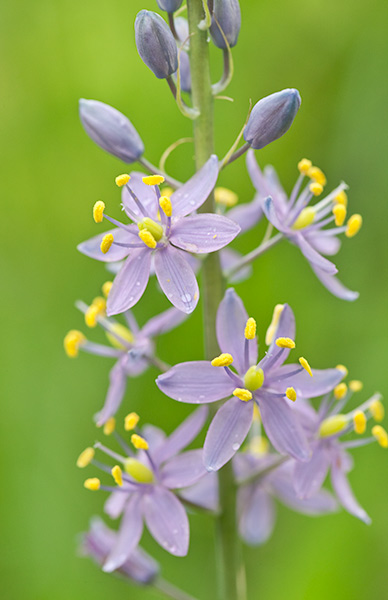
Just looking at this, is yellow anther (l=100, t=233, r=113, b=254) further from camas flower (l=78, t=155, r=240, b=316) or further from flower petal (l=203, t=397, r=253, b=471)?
flower petal (l=203, t=397, r=253, b=471)

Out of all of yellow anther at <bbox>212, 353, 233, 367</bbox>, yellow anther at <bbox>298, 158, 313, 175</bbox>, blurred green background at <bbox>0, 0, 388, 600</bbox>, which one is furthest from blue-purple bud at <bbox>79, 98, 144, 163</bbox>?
blurred green background at <bbox>0, 0, 388, 600</bbox>

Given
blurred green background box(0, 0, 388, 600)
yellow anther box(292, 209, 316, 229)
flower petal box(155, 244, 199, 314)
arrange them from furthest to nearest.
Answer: blurred green background box(0, 0, 388, 600)
yellow anther box(292, 209, 316, 229)
flower petal box(155, 244, 199, 314)

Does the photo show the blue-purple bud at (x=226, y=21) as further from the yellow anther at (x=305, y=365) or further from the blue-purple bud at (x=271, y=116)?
the yellow anther at (x=305, y=365)

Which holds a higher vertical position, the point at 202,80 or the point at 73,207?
the point at 202,80

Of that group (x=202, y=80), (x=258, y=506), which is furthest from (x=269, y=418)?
(x=202, y=80)

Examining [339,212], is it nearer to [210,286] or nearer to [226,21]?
[210,286]

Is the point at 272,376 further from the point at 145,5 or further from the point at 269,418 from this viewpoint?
the point at 145,5
